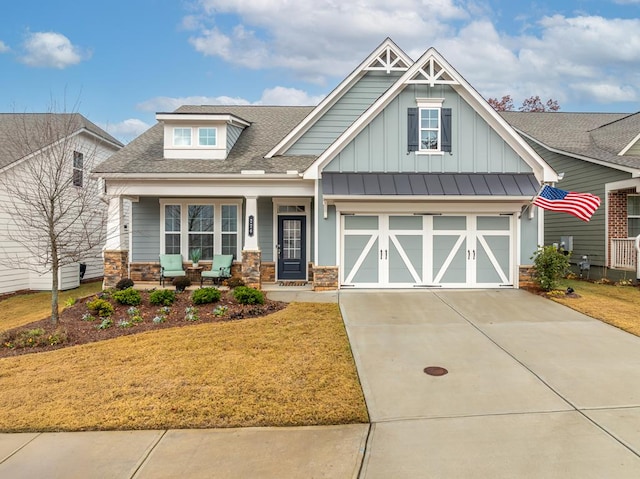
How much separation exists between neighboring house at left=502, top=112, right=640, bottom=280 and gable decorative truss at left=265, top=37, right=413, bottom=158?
744 centimetres

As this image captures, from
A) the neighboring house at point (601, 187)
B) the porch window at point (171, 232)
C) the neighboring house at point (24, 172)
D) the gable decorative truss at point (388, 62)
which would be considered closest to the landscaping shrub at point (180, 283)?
the porch window at point (171, 232)

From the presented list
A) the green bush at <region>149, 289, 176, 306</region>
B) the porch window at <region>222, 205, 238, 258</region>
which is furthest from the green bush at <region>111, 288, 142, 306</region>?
the porch window at <region>222, 205, 238, 258</region>

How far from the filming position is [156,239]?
13617 millimetres

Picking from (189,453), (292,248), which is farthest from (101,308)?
(189,453)

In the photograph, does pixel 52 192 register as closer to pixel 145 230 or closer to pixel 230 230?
pixel 145 230

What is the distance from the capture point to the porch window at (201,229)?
13609mm

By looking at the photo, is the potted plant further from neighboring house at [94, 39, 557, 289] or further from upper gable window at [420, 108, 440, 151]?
upper gable window at [420, 108, 440, 151]

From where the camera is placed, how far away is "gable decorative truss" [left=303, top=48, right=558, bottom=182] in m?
11.1

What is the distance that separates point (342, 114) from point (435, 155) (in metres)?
3.97

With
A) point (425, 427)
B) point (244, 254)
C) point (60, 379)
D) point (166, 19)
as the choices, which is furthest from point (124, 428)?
point (166, 19)

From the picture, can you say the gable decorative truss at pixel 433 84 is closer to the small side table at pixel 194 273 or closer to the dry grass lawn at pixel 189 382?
the small side table at pixel 194 273

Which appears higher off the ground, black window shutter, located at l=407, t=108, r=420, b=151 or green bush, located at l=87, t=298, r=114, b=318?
black window shutter, located at l=407, t=108, r=420, b=151

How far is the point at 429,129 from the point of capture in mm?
11492

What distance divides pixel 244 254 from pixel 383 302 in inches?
175
